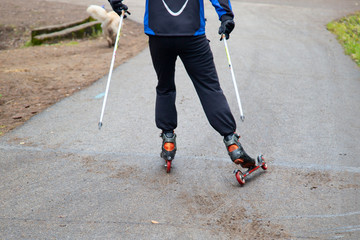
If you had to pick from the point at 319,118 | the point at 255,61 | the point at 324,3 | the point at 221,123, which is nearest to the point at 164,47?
the point at 221,123

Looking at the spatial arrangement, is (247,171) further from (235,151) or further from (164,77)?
(164,77)

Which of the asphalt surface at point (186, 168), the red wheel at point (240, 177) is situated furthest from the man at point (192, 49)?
the asphalt surface at point (186, 168)

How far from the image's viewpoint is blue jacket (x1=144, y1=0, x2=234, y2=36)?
4160 mm

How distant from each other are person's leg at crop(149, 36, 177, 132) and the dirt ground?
2.26 metres

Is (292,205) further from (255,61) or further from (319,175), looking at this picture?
(255,61)

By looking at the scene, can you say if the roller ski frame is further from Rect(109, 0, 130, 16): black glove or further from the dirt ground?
the dirt ground

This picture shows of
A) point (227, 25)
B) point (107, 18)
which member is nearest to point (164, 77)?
point (227, 25)

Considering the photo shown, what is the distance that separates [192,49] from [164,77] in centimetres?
47

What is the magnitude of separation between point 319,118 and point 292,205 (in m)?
2.81

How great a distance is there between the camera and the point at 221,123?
175 inches

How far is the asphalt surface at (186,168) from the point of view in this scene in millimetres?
3709

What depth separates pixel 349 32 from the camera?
13734mm

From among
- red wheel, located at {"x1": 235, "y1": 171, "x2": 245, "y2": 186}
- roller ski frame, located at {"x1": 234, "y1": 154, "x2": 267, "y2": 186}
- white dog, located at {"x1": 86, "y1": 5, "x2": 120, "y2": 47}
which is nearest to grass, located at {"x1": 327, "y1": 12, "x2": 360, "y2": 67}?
white dog, located at {"x1": 86, "y1": 5, "x2": 120, "y2": 47}

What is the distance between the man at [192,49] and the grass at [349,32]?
6.63m
